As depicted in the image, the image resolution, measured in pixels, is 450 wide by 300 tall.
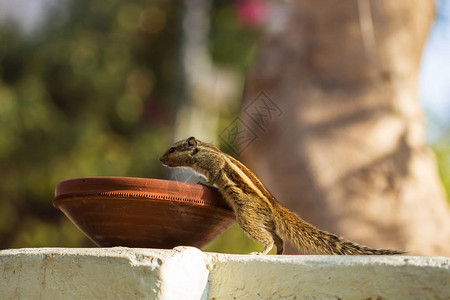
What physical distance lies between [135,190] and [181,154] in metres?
0.57

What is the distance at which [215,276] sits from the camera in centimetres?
182

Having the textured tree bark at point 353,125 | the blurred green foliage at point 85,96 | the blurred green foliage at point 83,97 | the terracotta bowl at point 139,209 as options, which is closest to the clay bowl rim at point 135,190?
the terracotta bowl at point 139,209

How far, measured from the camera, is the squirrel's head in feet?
8.41

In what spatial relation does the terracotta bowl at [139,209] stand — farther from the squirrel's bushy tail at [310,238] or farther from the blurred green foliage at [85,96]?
the blurred green foliage at [85,96]

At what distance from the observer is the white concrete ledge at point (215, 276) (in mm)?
1570

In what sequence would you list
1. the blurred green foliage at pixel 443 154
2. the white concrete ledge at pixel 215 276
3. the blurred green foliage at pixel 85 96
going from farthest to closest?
the blurred green foliage at pixel 85 96 → the blurred green foliage at pixel 443 154 → the white concrete ledge at pixel 215 276

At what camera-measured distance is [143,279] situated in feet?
5.52

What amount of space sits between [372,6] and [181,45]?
6.92 m

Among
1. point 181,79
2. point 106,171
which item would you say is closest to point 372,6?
point 181,79

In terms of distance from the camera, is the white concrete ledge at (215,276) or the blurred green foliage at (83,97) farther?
the blurred green foliage at (83,97)

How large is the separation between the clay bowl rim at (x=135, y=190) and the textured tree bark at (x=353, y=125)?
2870mm

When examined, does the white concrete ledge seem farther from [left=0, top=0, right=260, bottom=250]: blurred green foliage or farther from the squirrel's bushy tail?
[left=0, top=0, right=260, bottom=250]: blurred green foliage

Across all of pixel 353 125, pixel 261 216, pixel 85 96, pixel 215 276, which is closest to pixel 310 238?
pixel 261 216

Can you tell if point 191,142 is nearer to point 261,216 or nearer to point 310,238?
point 261,216
